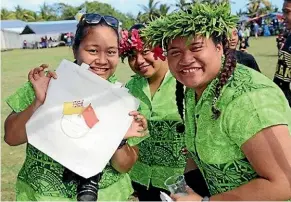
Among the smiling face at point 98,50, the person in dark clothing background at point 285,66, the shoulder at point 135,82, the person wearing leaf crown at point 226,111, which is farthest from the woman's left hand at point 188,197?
the person in dark clothing background at point 285,66

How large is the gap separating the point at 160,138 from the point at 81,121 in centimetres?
141

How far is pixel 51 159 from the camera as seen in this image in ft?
8.05

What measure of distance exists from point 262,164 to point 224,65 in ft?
1.69

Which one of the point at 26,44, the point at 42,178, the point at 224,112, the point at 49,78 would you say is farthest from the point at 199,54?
the point at 26,44

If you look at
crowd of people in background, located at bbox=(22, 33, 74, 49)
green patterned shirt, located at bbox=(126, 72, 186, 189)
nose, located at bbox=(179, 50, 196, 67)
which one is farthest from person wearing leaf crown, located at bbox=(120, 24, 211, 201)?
crowd of people in background, located at bbox=(22, 33, 74, 49)

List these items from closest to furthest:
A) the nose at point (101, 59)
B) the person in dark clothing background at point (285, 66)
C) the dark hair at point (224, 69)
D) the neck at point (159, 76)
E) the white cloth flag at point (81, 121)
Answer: the dark hair at point (224, 69), the white cloth flag at point (81, 121), the nose at point (101, 59), the neck at point (159, 76), the person in dark clothing background at point (285, 66)

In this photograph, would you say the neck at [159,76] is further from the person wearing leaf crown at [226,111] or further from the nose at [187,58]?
the nose at [187,58]

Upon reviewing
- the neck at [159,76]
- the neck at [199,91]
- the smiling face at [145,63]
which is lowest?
the neck at [159,76]

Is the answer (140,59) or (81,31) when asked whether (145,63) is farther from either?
(81,31)

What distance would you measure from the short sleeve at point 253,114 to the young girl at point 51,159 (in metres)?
0.56

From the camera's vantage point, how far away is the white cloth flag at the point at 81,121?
2271 millimetres

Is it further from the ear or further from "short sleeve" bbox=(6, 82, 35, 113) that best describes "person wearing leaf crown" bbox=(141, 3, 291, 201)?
"short sleeve" bbox=(6, 82, 35, 113)

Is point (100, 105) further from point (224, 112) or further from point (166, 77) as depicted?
point (166, 77)

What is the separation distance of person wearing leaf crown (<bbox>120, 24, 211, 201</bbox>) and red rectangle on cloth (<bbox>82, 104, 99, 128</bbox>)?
1.23m
